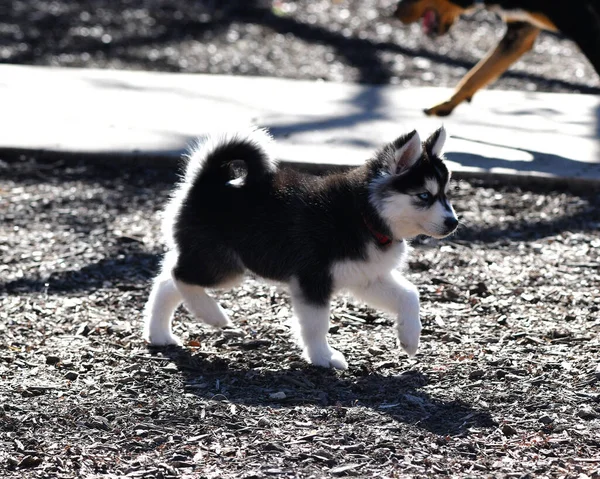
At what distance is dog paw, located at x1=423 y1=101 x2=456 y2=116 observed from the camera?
8478mm

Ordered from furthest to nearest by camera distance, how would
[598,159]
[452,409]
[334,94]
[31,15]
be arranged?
[31,15]
[334,94]
[598,159]
[452,409]

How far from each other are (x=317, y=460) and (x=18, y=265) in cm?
279

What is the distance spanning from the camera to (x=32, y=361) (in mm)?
4715

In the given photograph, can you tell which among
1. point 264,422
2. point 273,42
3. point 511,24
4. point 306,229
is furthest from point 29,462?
point 273,42

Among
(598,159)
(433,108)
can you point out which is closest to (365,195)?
(598,159)

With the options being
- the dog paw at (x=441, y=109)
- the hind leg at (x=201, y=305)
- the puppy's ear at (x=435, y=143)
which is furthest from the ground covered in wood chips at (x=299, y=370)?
the dog paw at (x=441, y=109)

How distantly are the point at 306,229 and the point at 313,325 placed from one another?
0.40 meters

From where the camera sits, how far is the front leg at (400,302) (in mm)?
4523

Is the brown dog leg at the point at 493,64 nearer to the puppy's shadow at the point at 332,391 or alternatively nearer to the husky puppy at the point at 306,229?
the husky puppy at the point at 306,229

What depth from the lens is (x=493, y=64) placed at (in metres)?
8.38

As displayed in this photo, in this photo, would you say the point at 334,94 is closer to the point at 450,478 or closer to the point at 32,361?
the point at 32,361

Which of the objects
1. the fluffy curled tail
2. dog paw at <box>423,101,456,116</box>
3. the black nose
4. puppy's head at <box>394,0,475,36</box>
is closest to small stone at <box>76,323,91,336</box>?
the fluffy curled tail

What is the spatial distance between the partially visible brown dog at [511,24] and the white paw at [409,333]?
13.3 feet

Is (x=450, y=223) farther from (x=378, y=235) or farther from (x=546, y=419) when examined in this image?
(x=546, y=419)
